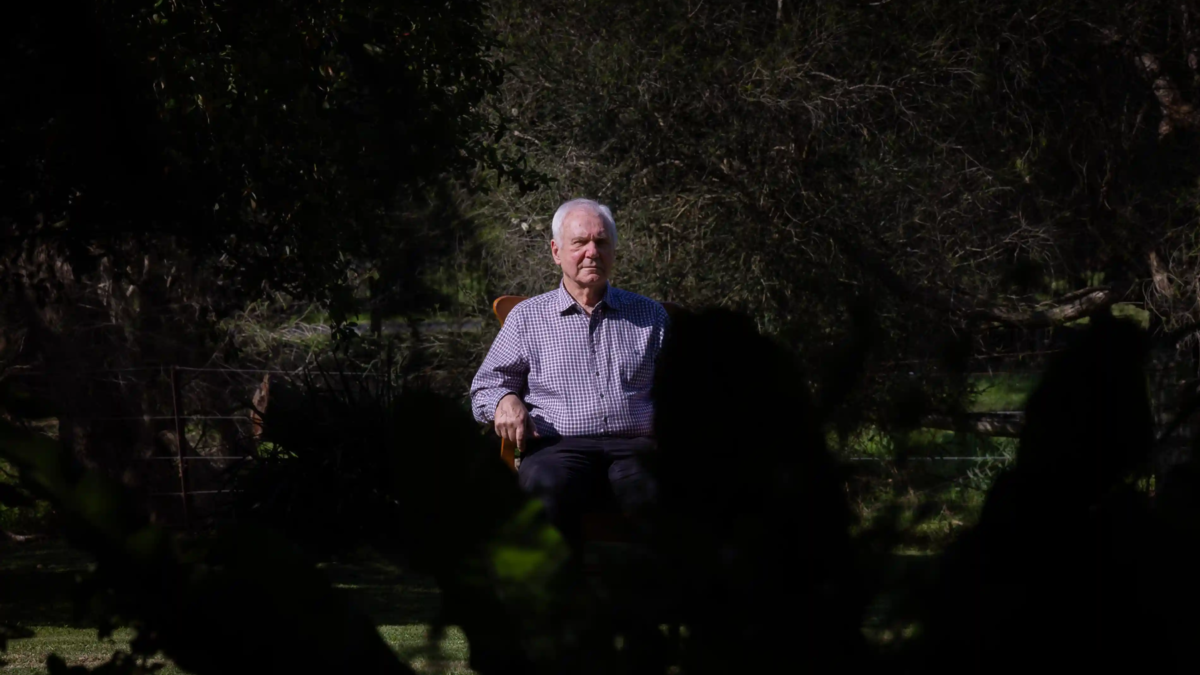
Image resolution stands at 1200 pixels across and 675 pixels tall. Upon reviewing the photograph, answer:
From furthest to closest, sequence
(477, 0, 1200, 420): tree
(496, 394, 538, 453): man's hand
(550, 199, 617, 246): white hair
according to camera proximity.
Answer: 1. (477, 0, 1200, 420): tree
2. (550, 199, 617, 246): white hair
3. (496, 394, 538, 453): man's hand

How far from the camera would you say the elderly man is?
151 inches

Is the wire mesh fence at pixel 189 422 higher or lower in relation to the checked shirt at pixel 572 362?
lower

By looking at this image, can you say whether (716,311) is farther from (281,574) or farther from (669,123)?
(669,123)

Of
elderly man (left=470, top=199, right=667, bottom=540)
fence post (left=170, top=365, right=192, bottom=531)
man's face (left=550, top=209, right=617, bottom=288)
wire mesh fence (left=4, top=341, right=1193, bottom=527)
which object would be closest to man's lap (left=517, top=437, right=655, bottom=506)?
elderly man (left=470, top=199, right=667, bottom=540)

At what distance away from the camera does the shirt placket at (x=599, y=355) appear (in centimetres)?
398

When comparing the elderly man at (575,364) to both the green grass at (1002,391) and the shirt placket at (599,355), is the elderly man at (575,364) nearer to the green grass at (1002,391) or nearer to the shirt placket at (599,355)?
the shirt placket at (599,355)

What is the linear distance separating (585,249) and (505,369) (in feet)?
1.76

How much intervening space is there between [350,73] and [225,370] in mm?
3694

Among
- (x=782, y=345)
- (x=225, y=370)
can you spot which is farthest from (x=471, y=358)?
(x=782, y=345)

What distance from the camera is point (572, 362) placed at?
4.21 metres

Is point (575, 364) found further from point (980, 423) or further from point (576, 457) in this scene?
point (980, 423)

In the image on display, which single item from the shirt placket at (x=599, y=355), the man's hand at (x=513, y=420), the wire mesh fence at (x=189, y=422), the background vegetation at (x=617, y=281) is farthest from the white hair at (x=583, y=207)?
the wire mesh fence at (x=189, y=422)

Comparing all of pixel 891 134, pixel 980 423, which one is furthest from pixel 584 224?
pixel 891 134

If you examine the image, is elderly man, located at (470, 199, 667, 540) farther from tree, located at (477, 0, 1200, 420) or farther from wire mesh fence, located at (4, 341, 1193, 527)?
wire mesh fence, located at (4, 341, 1193, 527)
